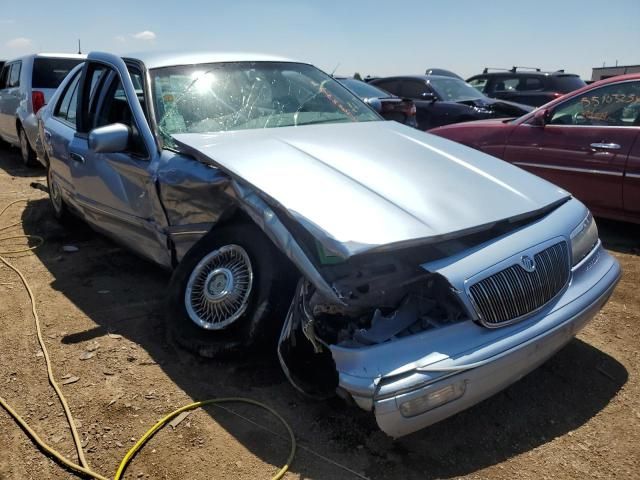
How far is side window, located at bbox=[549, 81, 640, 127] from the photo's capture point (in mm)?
4805

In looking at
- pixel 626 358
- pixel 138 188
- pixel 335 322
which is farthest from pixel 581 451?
pixel 138 188

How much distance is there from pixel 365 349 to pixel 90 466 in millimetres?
1230

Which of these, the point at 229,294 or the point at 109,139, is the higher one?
the point at 109,139

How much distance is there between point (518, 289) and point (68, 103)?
4.16 m

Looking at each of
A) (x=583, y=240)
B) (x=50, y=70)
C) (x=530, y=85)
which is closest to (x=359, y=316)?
(x=583, y=240)

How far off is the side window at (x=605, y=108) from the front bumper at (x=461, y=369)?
10.1ft

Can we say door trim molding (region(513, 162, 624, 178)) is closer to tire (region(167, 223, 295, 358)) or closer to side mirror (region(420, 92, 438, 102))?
tire (region(167, 223, 295, 358))

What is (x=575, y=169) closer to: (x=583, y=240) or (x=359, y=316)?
(x=583, y=240)

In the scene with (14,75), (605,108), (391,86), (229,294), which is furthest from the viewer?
(391,86)

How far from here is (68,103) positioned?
4.89m

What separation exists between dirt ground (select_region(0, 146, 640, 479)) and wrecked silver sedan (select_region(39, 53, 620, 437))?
8.8 inches

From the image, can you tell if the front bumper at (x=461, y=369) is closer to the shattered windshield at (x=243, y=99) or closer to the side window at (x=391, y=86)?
the shattered windshield at (x=243, y=99)

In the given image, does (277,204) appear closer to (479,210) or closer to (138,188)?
(479,210)

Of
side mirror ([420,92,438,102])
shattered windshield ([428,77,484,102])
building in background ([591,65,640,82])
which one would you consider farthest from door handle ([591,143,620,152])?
building in background ([591,65,640,82])
